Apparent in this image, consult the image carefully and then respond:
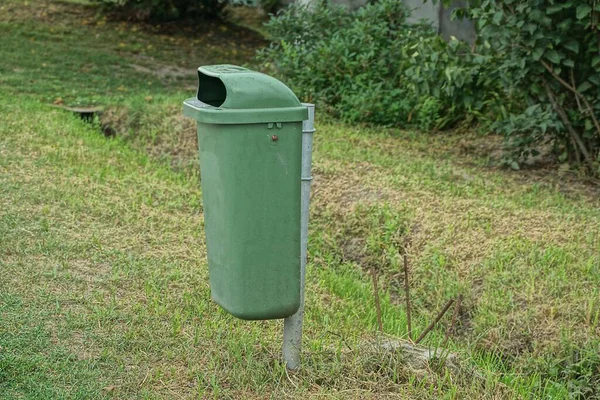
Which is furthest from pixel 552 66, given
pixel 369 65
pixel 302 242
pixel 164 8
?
pixel 164 8

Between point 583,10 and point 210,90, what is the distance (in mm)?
3644

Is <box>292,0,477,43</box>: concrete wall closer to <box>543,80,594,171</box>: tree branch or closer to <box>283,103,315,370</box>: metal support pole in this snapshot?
<box>543,80,594,171</box>: tree branch

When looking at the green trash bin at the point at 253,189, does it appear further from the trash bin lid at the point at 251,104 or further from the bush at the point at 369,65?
the bush at the point at 369,65

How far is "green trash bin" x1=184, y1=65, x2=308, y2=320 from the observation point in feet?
11.0

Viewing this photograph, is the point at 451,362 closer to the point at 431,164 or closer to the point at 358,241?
the point at 358,241

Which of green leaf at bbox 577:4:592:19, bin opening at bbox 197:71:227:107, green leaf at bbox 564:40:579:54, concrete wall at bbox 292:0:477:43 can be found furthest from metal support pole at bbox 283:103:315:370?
concrete wall at bbox 292:0:477:43

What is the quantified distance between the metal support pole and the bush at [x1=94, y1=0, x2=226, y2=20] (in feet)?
35.5

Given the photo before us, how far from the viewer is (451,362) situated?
12.4 feet

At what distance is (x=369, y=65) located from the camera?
30.6 ft

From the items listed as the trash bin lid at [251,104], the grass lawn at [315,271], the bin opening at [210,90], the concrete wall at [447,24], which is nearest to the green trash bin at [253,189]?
the trash bin lid at [251,104]

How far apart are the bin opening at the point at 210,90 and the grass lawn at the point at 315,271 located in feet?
3.61

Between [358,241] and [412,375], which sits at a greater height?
[412,375]

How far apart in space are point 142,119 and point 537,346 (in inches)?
209

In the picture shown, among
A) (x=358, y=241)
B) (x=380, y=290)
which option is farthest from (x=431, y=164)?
(x=380, y=290)
